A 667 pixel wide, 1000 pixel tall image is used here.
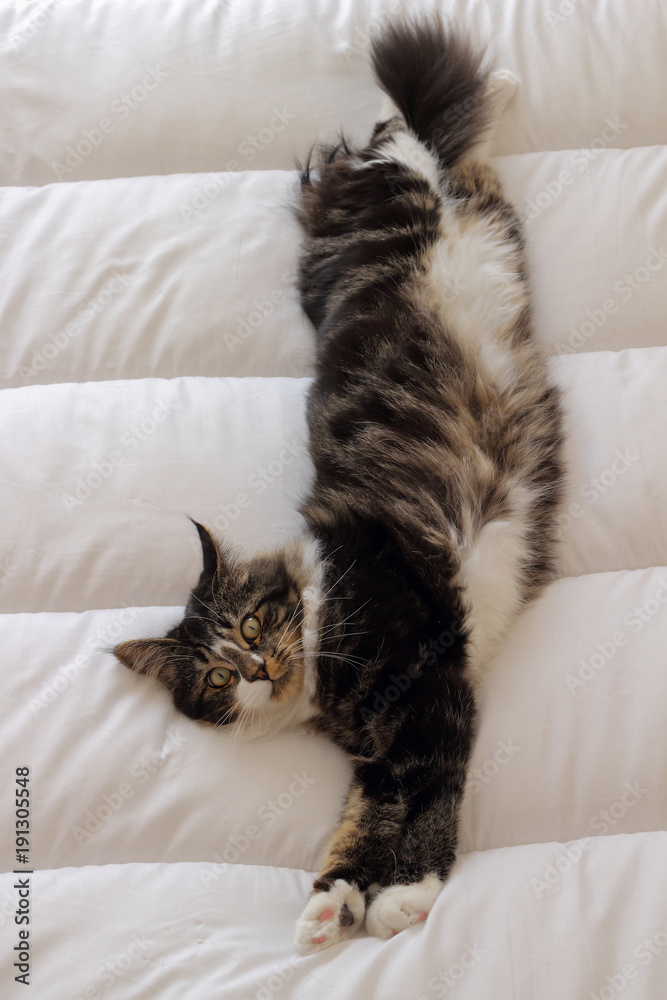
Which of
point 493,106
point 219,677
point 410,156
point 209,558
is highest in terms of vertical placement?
Result: point 493,106

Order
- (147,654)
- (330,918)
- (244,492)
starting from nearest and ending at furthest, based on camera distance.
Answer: (330,918), (147,654), (244,492)

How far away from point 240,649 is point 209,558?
0.18 meters

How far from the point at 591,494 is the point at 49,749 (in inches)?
45.2

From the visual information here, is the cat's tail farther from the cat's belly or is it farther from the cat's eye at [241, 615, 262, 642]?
the cat's eye at [241, 615, 262, 642]

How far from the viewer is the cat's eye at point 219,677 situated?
1404mm

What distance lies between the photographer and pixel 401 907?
1.20 metres

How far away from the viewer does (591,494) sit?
1.47m

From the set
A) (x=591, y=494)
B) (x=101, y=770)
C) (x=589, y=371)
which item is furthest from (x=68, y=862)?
(x=589, y=371)

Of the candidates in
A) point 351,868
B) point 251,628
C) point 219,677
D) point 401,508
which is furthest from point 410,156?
point 351,868

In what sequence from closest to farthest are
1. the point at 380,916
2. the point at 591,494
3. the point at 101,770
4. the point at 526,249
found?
the point at 380,916
the point at 101,770
the point at 591,494
the point at 526,249

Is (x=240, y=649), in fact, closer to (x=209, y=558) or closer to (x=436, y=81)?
(x=209, y=558)

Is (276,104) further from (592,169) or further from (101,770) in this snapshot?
(101,770)

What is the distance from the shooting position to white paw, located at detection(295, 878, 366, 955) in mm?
1169

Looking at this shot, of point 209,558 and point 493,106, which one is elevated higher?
point 493,106
